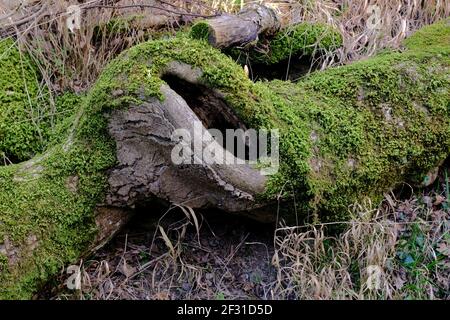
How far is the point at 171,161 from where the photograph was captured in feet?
9.85

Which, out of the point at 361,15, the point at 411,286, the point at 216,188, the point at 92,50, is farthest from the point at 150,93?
the point at 361,15

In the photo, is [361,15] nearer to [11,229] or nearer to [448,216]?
[448,216]

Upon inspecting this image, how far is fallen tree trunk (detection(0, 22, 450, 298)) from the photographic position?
2930 mm

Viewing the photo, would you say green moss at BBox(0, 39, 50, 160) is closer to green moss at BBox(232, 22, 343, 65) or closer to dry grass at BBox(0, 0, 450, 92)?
dry grass at BBox(0, 0, 450, 92)

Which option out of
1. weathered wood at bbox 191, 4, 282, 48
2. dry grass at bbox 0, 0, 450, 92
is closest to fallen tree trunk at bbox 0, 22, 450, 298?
weathered wood at bbox 191, 4, 282, 48

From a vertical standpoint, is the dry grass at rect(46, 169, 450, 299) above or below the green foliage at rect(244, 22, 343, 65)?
below

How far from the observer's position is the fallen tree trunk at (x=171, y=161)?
2.93 meters

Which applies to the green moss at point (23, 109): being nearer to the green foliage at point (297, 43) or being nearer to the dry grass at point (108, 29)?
the dry grass at point (108, 29)

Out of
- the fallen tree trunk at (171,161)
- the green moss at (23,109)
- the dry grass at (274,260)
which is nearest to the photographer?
the fallen tree trunk at (171,161)

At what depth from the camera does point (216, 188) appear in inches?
119

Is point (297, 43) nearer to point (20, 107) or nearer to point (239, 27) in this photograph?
point (239, 27)

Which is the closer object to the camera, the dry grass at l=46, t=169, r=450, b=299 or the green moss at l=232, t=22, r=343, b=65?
the dry grass at l=46, t=169, r=450, b=299

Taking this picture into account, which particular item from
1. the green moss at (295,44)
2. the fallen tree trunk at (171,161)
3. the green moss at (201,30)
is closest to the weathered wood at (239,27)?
the green moss at (201,30)

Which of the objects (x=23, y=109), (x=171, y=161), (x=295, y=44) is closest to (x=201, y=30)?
(x=171, y=161)
